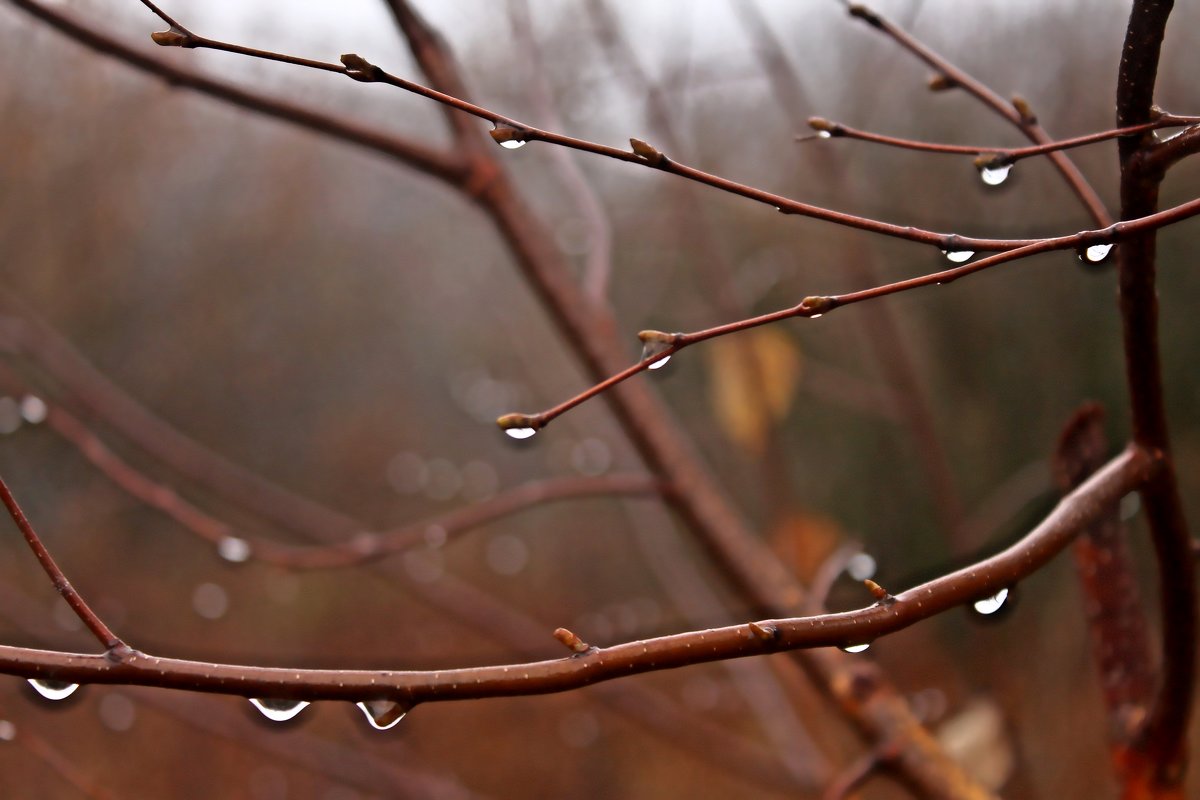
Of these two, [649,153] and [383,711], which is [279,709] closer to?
[383,711]

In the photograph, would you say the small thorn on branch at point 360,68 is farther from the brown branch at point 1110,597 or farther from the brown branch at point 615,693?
the brown branch at point 615,693

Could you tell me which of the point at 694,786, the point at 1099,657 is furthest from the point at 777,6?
the point at 694,786

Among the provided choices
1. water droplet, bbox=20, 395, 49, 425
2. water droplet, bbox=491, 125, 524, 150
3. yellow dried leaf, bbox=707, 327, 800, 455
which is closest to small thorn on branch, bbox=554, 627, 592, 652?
water droplet, bbox=491, 125, 524, 150

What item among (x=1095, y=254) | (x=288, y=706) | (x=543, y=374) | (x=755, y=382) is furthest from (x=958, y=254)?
(x=543, y=374)

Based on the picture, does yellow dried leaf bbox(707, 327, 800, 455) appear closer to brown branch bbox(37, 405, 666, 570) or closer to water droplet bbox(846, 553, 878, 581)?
brown branch bbox(37, 405, 666, 570)

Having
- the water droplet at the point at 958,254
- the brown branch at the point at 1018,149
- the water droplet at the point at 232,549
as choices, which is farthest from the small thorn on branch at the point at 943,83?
the water droplet at the point at 232,549
